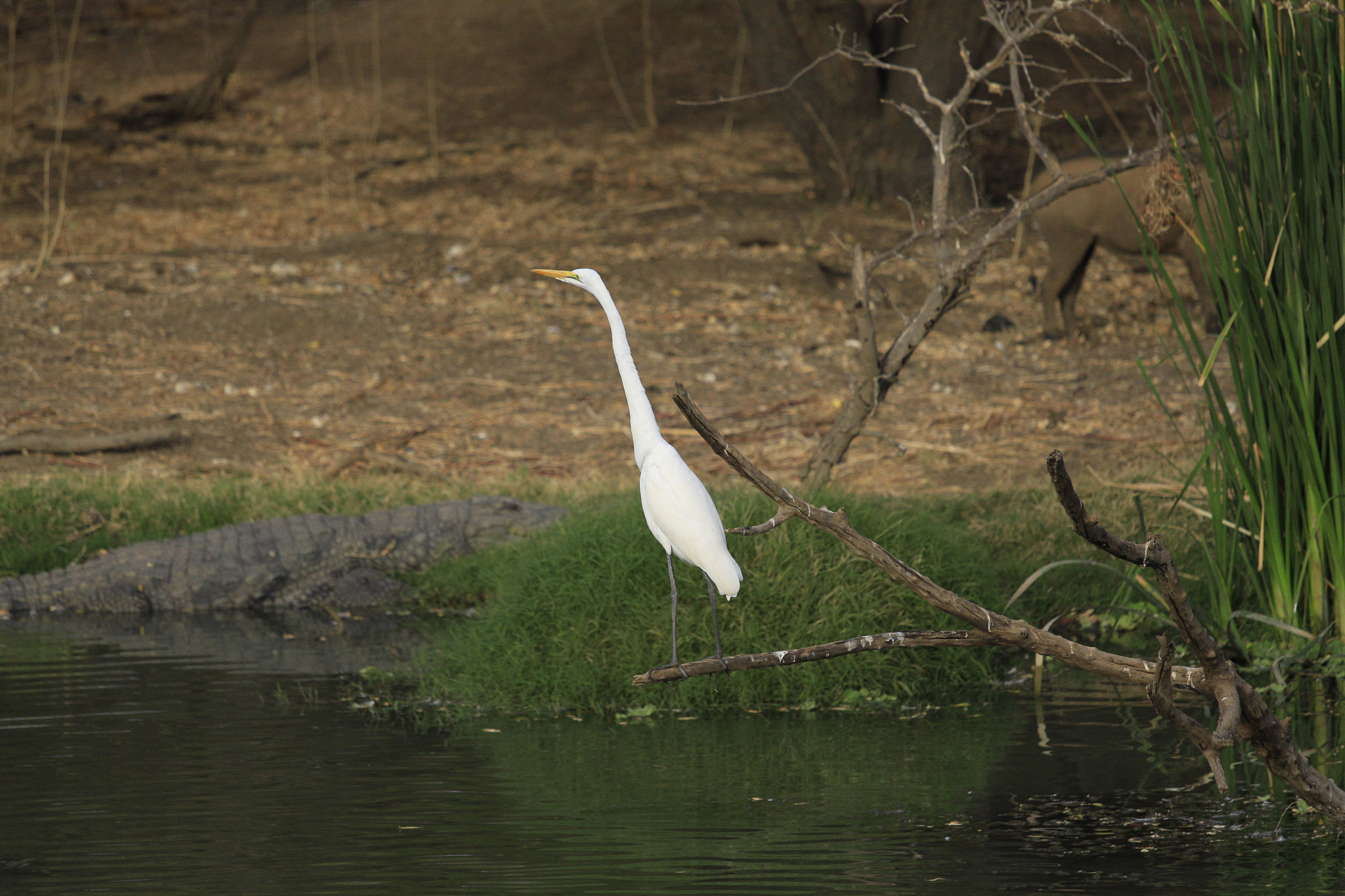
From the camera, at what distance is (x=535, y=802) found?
4078 millimetres

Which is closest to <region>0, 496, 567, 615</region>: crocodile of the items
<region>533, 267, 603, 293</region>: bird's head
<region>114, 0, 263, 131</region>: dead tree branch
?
<region>533, 267, 603, 293</region>: bird's head

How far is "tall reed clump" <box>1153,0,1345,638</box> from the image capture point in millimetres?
4484

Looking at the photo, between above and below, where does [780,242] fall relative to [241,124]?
below

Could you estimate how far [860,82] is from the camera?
43.3 feet

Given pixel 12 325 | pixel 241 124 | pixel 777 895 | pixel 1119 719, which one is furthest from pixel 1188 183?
pixel 241 124

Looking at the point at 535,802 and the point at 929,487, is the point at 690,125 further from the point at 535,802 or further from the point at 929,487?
the point at 535,802

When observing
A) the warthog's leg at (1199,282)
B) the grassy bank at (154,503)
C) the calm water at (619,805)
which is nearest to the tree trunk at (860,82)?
the warthog's leg at (1199,282)

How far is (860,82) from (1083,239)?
362 cm

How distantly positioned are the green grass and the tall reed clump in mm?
1147

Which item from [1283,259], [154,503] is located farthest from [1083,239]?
[154,503]

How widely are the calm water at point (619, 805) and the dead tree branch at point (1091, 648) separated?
2.06ft

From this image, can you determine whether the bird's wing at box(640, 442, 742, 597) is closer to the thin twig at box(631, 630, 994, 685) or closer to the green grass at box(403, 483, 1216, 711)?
the thin twig at box(631, 630, 994, 685)

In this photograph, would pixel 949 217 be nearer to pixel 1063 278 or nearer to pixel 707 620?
pixel 707 620

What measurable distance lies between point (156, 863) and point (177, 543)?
3958 mm
